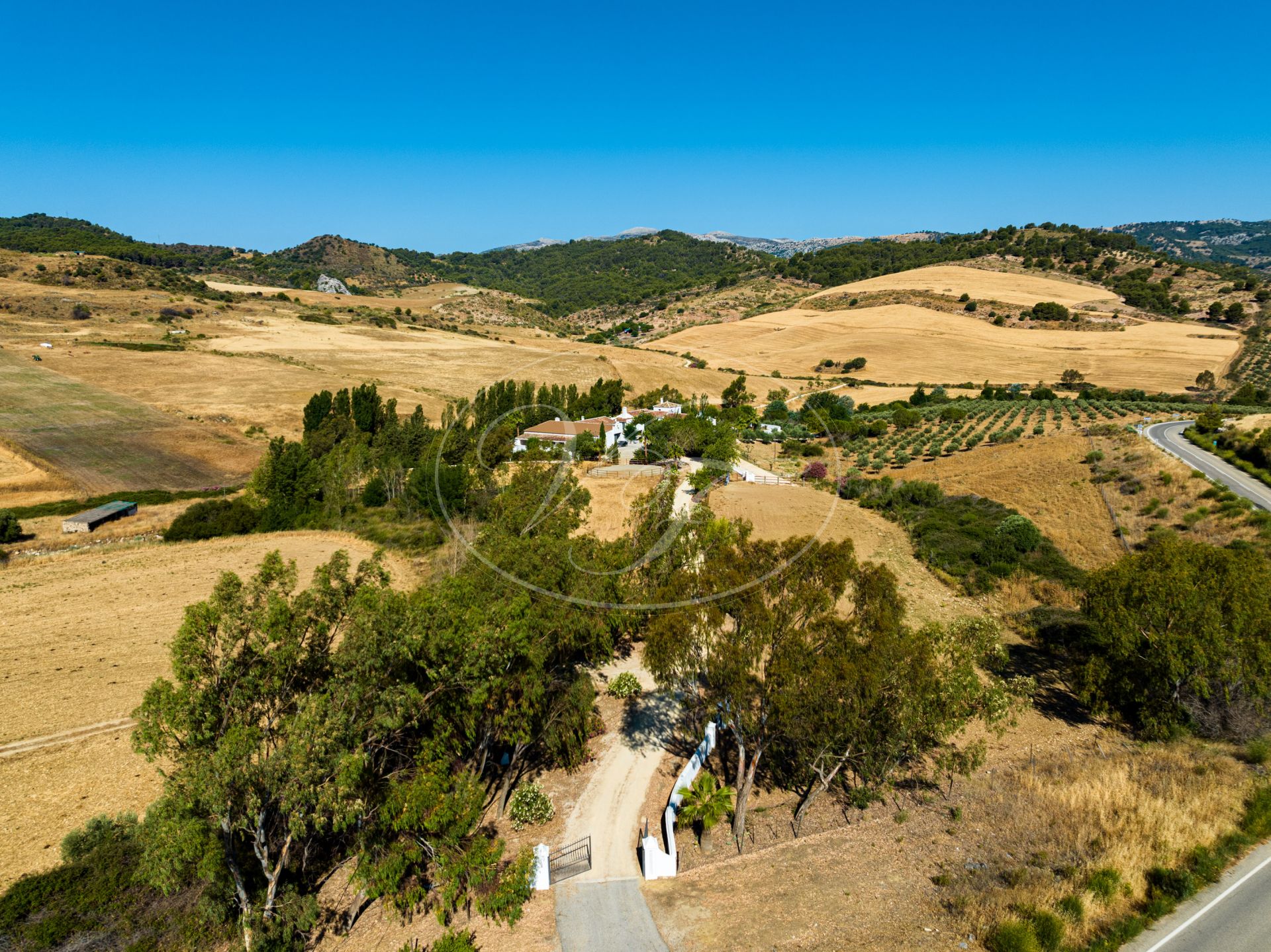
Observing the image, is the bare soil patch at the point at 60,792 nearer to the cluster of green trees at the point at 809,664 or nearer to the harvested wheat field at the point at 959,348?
the cluster of green trees at the point at 809,664

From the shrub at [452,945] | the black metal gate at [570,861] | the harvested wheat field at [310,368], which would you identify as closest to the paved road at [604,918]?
the black metal gate at [570,861]

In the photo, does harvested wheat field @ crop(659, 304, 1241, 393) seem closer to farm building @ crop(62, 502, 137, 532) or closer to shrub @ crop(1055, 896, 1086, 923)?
farm building @ crop(62, 502, 137, 532)

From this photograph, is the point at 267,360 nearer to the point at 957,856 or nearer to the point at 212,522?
the point at 212,522

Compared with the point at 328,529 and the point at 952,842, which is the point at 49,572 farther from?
the point at 952,842

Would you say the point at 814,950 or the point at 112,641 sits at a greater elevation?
the point at 814,950

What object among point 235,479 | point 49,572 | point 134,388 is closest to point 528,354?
point 134,388

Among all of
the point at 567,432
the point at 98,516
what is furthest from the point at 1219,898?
the point at 98,516
